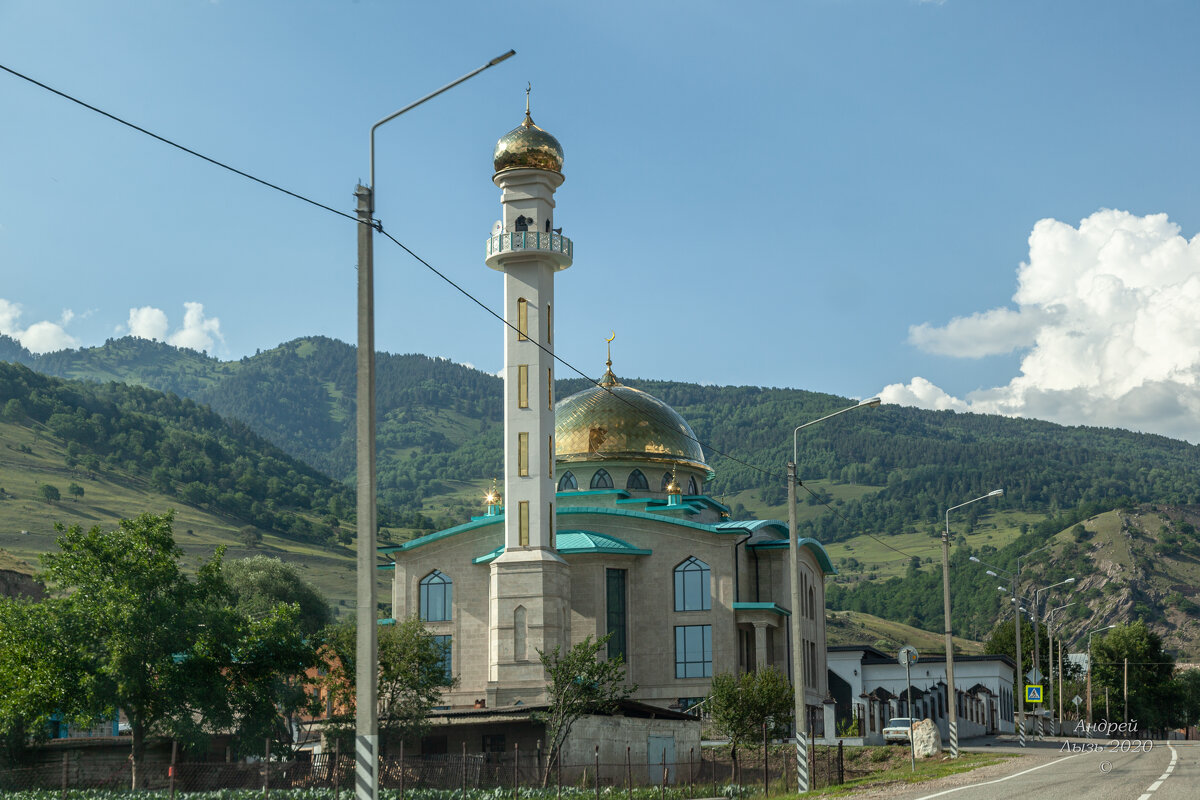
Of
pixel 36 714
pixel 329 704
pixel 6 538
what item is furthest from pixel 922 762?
pixel 6 538

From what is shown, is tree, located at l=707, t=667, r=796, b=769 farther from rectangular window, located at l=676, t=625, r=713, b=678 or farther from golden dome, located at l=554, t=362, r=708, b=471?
golden dome, located at l=554, t=362, r=708, b=471

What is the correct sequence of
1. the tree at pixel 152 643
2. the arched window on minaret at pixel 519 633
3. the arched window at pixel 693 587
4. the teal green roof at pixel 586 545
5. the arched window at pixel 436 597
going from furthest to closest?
the arched window at pixel 436 597 < the arched window at pixel 693 587 < the teal green roof at pixel 586 545 < the arched window on minaret at pixel 519 633 < the tree at pixel 152 643

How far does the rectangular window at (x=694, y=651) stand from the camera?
54812 millimetres

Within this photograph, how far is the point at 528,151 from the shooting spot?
5397cm

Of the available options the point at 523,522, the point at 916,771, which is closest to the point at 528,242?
the point at 523,522

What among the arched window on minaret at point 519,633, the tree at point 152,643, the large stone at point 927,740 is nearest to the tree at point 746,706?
the large stone at point 927,740

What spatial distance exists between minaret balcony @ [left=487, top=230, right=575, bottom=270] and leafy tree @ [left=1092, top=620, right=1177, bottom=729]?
233 ft

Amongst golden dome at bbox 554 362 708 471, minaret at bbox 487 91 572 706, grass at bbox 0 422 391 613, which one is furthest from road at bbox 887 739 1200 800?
grass at bbox 0 422 391 613

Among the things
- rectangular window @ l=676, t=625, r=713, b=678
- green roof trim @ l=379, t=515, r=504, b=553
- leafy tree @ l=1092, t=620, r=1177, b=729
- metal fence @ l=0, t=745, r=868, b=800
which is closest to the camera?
metal fence @ l=0, t=745, r=868, b=800

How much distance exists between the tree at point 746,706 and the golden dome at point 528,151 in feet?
75.9

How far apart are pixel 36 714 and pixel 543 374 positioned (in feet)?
81.0

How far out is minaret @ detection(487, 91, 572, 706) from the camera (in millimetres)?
50094

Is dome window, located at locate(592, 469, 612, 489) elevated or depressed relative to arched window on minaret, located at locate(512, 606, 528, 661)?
elevated

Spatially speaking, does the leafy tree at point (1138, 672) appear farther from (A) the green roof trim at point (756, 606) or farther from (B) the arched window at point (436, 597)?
(B) the arched window at point (436, 597)
